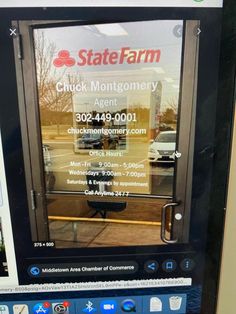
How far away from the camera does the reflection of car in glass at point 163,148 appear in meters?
0.74

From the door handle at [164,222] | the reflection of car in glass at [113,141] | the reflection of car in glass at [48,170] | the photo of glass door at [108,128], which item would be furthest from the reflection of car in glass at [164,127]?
the reflection of car in glass at [48,170]

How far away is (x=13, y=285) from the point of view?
0.83 m

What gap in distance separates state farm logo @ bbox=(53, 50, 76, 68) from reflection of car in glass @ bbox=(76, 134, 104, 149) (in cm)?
21

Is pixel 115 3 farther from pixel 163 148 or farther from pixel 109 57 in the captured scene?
pixel 163 148

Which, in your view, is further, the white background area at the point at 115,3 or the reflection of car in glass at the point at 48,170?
the reflection of car in glass at the point at 48,170

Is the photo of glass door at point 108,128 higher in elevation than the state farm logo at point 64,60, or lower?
lower

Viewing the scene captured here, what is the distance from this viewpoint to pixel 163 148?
2.47ft

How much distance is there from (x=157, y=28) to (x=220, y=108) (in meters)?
0.29

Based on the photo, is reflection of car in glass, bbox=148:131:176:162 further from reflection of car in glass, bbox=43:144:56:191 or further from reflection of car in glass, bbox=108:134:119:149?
reflection of car in glass, bbox=43:144:56:191

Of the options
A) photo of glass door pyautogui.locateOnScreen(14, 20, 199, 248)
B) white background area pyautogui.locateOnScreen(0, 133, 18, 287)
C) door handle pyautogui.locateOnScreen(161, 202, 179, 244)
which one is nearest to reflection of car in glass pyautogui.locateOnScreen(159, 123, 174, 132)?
photo of glass door pyautogui.locateOnScreen(14, 20, 199, 248)

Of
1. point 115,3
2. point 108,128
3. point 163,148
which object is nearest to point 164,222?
point 163,148

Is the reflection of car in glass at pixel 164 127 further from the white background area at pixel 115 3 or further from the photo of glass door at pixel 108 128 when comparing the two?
the white background area at pixel 115 3

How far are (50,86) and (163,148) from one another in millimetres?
380

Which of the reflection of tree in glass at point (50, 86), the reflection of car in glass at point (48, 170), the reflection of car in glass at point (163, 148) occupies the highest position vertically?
the reflection of tree in glass at point (50, 86)
